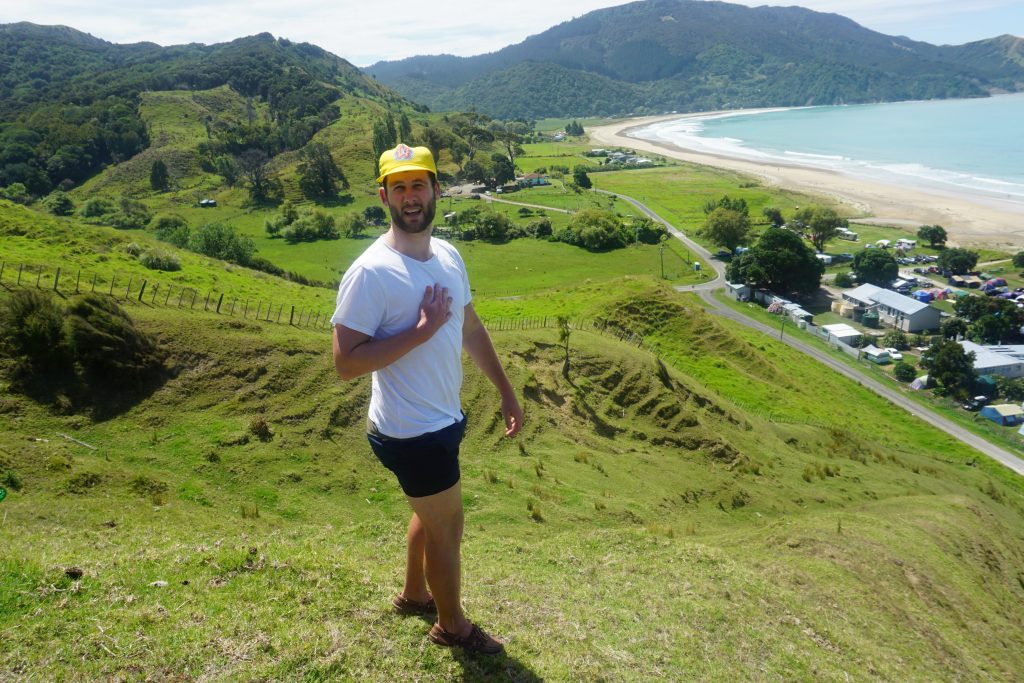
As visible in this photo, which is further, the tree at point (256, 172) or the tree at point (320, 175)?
the tree at point (320, 175)

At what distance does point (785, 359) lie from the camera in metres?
43.2

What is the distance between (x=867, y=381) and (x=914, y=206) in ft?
209

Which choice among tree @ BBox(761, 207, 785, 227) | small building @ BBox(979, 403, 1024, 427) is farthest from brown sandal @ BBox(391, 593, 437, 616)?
tree @ BBox(761, 207, 785, 227)

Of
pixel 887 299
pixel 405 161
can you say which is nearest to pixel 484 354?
pixel 405 161

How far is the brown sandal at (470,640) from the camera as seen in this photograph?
5.39m

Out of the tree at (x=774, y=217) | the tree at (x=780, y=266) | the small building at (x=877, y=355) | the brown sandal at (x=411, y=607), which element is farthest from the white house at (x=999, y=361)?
the brown sandal at (x=411, y=607)

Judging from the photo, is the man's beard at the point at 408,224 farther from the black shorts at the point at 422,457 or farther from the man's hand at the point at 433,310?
the black shorts at the point at 422,457

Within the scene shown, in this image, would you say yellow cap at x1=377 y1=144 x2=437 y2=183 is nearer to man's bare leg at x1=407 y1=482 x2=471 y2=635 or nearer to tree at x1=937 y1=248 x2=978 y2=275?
man's bare leg at x1=407 y1=482 x2=471 y2=635

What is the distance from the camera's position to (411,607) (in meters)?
5.88

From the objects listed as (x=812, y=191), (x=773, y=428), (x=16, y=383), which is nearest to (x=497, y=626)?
(x=16, y=383)

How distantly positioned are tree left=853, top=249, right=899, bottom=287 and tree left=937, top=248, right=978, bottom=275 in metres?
6.96

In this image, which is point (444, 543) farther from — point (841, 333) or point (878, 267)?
point (878, 267)

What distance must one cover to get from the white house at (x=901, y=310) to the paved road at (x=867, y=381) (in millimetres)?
10947

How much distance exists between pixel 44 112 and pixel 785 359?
150m
